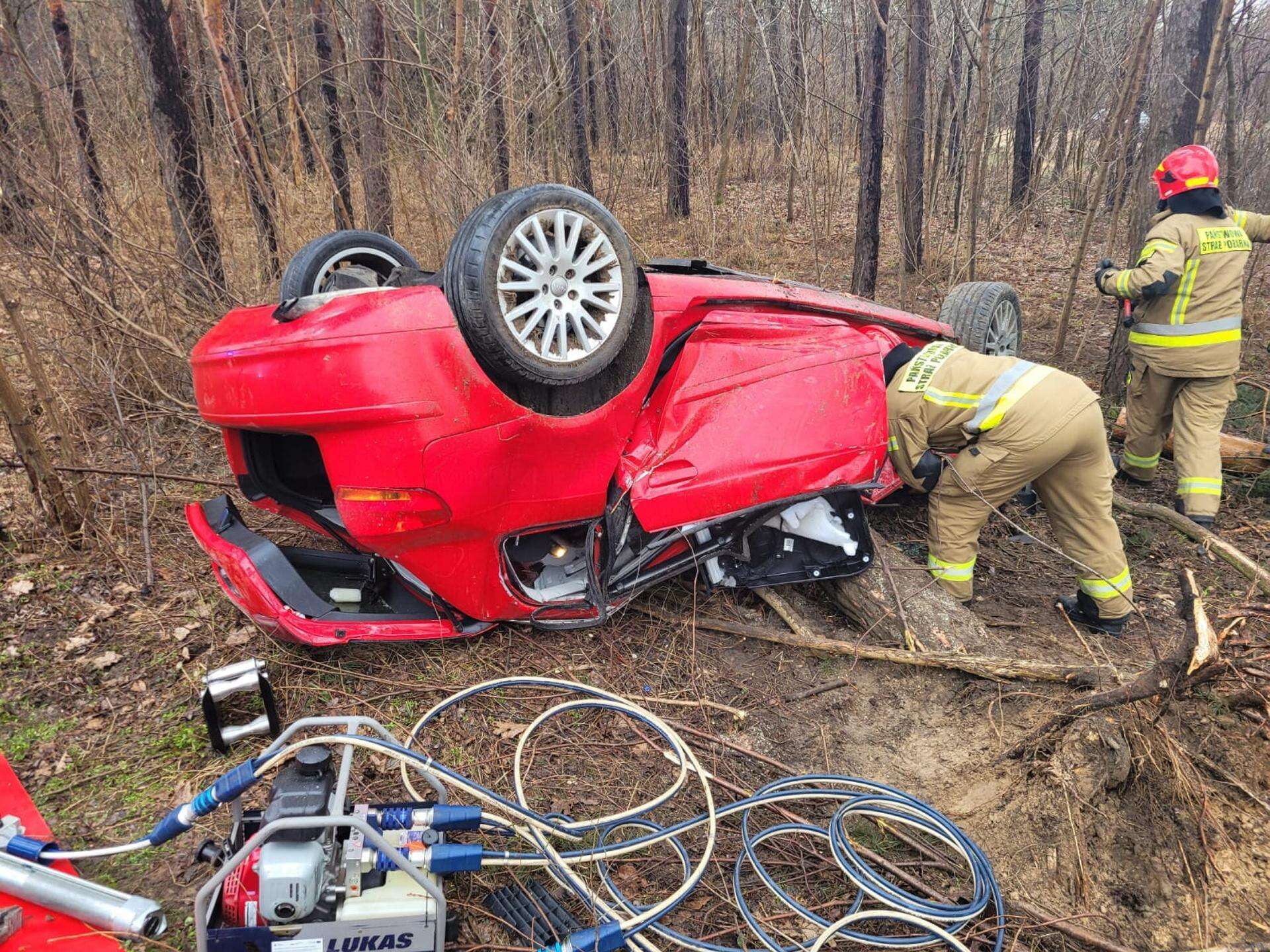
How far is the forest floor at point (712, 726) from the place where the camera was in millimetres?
2426

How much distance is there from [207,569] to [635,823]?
105 inches

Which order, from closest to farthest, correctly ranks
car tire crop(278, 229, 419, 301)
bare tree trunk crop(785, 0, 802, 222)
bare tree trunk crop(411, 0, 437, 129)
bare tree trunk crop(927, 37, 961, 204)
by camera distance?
car tire crop(278, 229, 419, 301), bare tree trunk crop(411, 0, 437, 129), bare tree trunk crop(927, 37, 961, 204), bare tree trunk crop(785, 0, 802, 222)

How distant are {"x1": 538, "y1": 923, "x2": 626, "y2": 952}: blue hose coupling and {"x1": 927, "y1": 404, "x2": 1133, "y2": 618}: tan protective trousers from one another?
8.26 feet

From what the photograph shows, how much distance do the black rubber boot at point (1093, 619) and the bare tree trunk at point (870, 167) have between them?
529 centimetres

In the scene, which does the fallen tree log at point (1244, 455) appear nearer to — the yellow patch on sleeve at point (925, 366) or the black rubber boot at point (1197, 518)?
the black rubber boot at point (1197, 518)

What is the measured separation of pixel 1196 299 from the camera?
5.14 meters

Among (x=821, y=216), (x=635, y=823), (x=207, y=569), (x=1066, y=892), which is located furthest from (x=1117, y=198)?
(x=207, y=569)

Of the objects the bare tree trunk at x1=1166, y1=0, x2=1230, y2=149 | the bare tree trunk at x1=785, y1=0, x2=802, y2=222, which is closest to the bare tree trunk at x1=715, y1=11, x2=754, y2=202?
the bare tree trunk at x1=785, y1=0, x2=802, y2=222

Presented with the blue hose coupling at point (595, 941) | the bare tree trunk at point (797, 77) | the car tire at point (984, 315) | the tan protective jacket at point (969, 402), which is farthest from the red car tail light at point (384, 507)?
the bare tree trunk at point (797, 77)

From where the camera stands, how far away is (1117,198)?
691 cm

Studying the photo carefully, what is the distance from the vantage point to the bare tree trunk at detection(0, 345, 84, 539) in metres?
3.66

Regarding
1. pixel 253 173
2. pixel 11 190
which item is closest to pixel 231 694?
pixel 11 190

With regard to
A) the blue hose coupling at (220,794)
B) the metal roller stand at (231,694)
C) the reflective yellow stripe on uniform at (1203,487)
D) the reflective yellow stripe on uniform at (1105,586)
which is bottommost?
the reflective yellow stripe on uniform at (1203,487)

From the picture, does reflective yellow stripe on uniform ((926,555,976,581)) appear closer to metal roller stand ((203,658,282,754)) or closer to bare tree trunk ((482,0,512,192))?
metal roller stand ((203,658,282,754))
